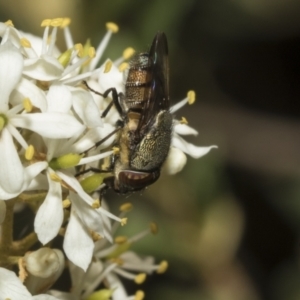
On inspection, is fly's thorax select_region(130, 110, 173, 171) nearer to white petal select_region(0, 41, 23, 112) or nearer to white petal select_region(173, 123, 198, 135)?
white petal select_region(173, 123, 198, 135)

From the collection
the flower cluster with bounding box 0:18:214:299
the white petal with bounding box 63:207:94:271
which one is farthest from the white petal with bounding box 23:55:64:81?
the white petal with bounding box 63:207:94:271

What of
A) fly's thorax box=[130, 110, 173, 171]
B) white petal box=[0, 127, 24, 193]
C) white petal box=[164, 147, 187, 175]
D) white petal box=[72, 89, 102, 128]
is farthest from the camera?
white petal box=[164, 147, 187, 175]

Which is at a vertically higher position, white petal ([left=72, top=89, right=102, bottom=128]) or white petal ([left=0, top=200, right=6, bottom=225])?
white petal ([left=72, top=89, right=102, bottom=128])

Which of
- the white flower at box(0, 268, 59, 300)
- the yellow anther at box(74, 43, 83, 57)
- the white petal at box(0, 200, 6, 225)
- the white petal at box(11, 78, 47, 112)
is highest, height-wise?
the yellow anther at box(74, 43, 83, 57)

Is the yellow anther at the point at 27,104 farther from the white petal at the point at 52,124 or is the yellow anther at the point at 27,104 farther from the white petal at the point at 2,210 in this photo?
the white petal at the point at 2,210

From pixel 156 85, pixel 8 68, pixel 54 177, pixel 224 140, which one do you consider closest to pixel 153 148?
pixel 156 85

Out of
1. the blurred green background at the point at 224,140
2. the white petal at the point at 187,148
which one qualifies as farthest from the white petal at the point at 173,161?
the blurred green background at the point at 224,140
